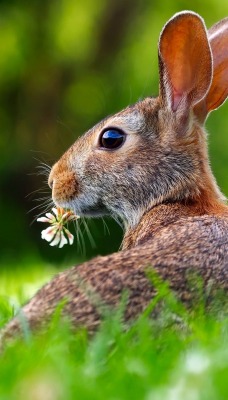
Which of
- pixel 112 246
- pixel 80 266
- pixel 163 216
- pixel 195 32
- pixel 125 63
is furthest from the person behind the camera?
pixel 125 63

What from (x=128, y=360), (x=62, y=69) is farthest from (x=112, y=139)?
(x=62, y=69)

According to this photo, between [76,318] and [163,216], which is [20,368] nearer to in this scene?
[76,318]

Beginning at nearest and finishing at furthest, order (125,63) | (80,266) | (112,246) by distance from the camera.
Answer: (80,266) → (112,246) → (125,63)

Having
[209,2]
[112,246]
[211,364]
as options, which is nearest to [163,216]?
[211,364]

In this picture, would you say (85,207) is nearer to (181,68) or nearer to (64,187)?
(64,187)

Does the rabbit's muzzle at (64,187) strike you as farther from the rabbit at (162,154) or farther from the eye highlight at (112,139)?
the eye highlight at (112,139)

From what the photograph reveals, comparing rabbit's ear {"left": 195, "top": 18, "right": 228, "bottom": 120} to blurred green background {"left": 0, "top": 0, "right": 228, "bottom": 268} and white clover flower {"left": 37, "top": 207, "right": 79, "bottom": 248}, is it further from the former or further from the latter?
blurred green background {"left": 0, "top": 0, "right": 228, "bottom": 268}
